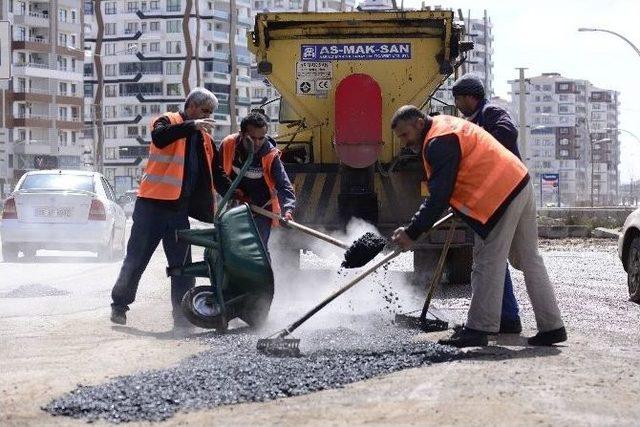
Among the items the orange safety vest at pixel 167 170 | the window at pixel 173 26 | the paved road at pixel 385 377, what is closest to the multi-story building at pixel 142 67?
the window at pixel 173 26

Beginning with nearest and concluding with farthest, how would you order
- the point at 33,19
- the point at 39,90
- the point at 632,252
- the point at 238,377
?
the point at 238,377 < the point at 632,252 < the point at 33,19 < the point at 39,90

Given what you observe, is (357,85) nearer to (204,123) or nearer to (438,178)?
(204,123)

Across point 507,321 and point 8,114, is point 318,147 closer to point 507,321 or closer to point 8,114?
point 507,321

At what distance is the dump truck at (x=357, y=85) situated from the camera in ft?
41.8

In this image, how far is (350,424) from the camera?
200 inches

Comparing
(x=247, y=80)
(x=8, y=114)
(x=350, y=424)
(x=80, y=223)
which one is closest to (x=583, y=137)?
(x=247, y=80)

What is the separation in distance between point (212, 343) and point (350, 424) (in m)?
3.06

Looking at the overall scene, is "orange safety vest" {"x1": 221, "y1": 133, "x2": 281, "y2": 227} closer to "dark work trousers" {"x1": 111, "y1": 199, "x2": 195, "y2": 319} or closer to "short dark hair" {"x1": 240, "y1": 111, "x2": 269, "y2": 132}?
"short dark hair" {"x1": 240, "y1": 111, "x2": 269, "y2": 132}

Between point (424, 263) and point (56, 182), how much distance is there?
744 centimetres

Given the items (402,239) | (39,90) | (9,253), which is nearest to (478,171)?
(402,239)

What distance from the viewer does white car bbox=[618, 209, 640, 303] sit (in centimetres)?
1131

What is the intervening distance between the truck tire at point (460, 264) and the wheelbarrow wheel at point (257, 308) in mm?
4416

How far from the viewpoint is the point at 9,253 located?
1814 cm

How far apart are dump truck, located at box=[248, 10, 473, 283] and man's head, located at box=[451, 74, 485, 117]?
407 cm
